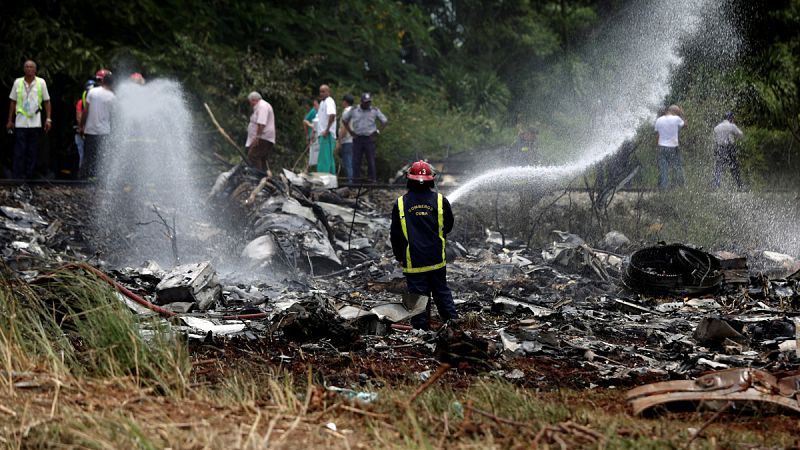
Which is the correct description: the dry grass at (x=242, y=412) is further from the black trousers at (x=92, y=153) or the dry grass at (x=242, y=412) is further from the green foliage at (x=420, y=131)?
the green foliage at (x=420, y=131)

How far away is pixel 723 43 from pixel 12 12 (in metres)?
16.0

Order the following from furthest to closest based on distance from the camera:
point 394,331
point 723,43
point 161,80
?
point 723,43 → point 161,80 → point 394,331

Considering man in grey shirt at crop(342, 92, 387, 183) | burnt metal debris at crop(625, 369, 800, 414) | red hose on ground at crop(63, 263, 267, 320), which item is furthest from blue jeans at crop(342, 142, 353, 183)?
burnt metal debris at crop(625, 369, 800, 414)

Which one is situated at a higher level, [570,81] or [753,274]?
[570,81]

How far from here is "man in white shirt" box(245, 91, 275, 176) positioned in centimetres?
1650

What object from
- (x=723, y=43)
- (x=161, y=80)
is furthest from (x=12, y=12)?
(x=723, y=43)

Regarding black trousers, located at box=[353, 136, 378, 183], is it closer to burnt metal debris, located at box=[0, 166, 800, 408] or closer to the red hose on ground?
burnt metal debris, located at box=[0, 166, 800, 408]

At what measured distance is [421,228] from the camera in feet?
29.2

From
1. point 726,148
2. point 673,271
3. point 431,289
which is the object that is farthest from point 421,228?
point 726,148

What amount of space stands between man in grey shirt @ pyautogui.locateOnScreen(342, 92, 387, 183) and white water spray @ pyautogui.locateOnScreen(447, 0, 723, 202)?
1969 mm

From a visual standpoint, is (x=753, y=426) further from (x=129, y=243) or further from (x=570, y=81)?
(x=570, y=81)

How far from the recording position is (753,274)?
1310cm

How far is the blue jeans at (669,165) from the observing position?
17953mm

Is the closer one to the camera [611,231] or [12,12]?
[611,231]
